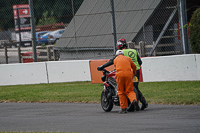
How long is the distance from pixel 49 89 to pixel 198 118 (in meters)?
8.20

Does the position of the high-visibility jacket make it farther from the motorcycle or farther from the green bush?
the green bush

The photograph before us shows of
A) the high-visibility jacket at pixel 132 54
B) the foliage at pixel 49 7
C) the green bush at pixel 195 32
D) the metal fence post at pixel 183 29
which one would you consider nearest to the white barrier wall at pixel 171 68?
the metal fence post at pixel 183 29

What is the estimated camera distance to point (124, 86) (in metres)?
9.20

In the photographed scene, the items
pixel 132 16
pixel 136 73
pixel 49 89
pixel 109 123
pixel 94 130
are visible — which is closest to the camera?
pixel 94 130

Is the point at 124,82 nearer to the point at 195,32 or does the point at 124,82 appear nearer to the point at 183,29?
the point at 183,29

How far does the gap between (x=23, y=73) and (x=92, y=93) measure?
17.4 feet

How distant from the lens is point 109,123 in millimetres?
7875

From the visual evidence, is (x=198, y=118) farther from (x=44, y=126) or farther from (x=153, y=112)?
(x=44, y=126)

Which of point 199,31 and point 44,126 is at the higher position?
point 199,31

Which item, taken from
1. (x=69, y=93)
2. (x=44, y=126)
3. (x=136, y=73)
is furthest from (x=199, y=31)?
(x=44, y=126)

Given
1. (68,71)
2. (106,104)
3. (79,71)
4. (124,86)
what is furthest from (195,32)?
(124,86)

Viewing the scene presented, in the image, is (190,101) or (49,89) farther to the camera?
(49,89)

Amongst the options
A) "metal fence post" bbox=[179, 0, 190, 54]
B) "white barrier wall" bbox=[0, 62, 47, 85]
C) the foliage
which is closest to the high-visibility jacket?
"metal fence post" bbox=[179, 0, 190, 54]

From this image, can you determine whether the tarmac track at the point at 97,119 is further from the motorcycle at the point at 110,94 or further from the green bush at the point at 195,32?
the green bush at the point at 195,32
